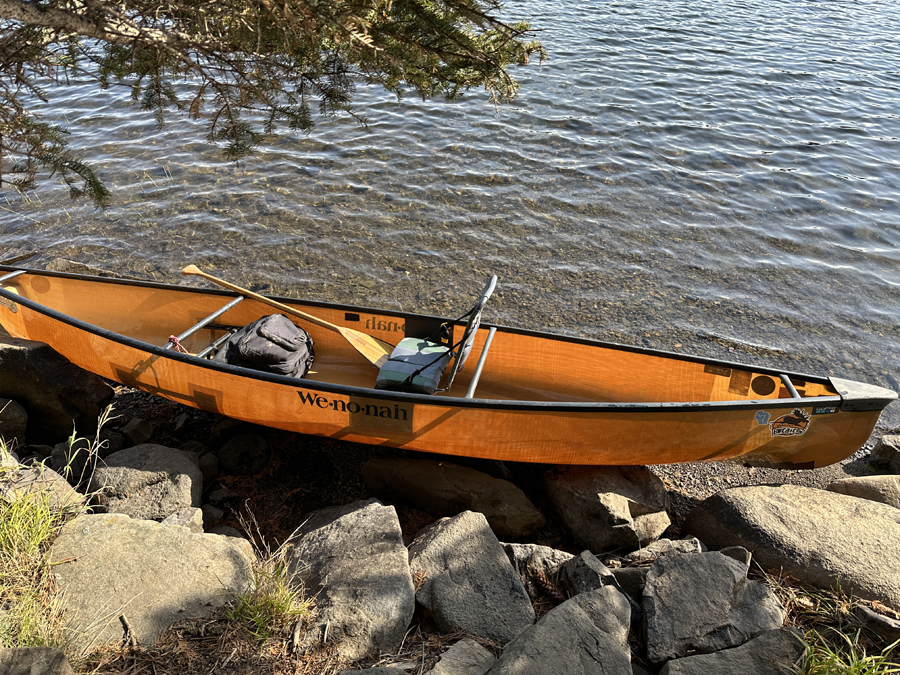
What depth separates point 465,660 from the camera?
2928 millimetres

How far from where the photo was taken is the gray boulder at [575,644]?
280cm

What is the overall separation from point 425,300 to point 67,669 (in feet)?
19.3

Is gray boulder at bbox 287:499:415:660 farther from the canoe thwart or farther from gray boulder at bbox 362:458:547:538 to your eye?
the canoe thwart

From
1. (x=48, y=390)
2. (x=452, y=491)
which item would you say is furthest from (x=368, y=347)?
(x=48, y=390)

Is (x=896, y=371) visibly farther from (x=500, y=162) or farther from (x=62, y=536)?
(x=62, y=536)

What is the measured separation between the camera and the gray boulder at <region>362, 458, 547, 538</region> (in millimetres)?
4801

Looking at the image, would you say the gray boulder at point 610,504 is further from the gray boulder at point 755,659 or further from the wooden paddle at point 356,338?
the wooden paddle at point 356,338

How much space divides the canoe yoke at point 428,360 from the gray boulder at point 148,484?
68.8 inches

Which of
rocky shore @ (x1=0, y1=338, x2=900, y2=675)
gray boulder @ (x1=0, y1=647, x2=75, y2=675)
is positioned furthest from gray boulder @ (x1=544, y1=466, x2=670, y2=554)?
gray boulder @ (x1=0, y1=647, x2=75, y2=675)

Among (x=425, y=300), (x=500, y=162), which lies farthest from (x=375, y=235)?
(x=500, y=162)

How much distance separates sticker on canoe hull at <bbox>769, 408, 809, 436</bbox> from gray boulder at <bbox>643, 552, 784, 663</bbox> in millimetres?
1662

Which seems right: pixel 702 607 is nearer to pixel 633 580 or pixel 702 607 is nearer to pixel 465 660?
pixel 633 580

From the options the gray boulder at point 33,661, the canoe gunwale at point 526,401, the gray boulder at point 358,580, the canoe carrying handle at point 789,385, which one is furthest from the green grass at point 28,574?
the canoe carrying handle at point 789,385

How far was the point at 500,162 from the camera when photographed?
10.6m
